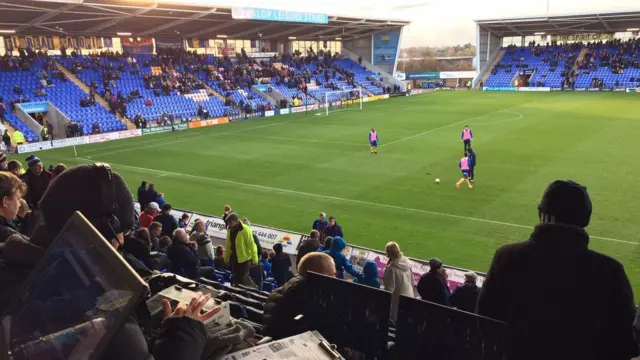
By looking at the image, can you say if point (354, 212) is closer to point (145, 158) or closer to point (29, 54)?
point (145, 158)

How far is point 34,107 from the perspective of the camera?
34844 mm

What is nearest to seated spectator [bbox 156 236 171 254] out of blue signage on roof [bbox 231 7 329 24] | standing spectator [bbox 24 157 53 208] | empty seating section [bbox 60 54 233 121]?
standing spectator [bbox 24 157 53 208]

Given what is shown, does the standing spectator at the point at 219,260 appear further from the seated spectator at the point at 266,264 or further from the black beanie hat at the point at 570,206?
the black beanie hat at the point at 570,206

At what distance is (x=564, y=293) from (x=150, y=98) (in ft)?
143

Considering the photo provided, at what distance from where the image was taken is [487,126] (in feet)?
109

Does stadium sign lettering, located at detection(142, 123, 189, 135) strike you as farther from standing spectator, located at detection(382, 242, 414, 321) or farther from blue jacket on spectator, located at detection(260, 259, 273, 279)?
standing spectator, located at detection(382, 242, 414, 321)

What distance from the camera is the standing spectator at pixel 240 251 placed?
28.9 feet

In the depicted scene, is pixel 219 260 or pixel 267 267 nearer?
pixel 219 260

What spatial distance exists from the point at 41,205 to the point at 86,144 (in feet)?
108

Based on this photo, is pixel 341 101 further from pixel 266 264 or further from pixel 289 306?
pixel 289 306

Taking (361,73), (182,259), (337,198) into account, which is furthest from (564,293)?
(361,73)

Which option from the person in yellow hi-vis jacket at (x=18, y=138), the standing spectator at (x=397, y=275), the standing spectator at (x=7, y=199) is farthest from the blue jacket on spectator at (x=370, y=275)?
the person in yellow hi-vis jacket at (x=18, y=138)

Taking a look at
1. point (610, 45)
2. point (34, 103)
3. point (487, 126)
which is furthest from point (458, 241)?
point (610, 45)

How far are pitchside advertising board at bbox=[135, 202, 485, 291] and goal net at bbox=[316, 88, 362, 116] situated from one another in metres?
32.7
